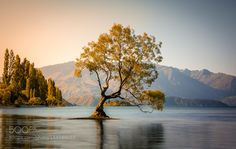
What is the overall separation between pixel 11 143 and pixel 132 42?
51.0 m

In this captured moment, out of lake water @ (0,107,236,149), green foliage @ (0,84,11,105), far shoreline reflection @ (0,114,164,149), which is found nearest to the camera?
far shoreline reflection @ (0,114,164,149)

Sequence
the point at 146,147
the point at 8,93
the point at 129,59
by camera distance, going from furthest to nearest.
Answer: the point at 8,93 < the point at 129,59 < the point at 146,147

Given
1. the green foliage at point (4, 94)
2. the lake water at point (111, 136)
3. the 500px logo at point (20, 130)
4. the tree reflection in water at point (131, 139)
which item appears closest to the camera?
the tree reflection in water at point (131, 139)

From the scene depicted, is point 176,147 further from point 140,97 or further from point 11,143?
point 140,97

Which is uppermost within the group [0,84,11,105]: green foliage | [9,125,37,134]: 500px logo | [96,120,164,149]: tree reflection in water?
[0,84,11,105]: green foliage

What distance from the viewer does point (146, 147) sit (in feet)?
101

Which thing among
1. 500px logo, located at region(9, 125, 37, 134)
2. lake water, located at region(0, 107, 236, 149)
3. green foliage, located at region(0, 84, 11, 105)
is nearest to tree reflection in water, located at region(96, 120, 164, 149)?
lake water, located at region(0, 107, 236, 149)

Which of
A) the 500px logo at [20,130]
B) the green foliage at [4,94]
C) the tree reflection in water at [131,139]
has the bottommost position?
the tree reflection in water at [131,139]

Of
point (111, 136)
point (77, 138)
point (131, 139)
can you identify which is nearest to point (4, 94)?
point (111, 136)

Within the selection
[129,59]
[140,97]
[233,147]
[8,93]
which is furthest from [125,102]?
[8,93]

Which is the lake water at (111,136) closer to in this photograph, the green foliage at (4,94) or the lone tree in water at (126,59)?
the lone tree in water at (126,59)

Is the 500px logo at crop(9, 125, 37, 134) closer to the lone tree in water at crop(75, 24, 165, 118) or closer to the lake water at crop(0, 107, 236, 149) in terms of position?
the lake water at crop(0, 107, 236, 149)

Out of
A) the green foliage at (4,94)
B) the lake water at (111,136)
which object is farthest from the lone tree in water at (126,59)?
the green foliage at (4,94)

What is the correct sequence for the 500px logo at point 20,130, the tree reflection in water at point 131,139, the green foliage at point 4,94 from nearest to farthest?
the tree reflection in water at point 131,139 < the 500px logo at point 20,130 < the green foliage at point 4,94
